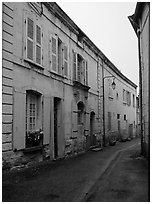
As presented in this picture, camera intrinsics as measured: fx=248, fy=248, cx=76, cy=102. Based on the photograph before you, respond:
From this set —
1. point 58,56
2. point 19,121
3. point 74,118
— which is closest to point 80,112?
point 74,118

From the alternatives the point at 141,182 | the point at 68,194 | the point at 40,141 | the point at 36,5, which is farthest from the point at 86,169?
the point at 36,5

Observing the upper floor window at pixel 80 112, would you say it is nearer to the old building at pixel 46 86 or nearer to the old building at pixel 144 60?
the old building at pixel 46 86

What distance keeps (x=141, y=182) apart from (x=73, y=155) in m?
5.91

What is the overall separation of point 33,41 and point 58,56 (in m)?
2.59

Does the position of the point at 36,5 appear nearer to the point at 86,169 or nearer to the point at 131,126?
the point at 86,169

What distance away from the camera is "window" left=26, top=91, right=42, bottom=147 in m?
8.23

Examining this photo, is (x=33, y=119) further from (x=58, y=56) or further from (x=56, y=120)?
(x=58, y=56)

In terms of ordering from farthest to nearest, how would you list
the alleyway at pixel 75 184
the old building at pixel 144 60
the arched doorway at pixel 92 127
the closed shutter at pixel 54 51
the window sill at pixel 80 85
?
the arched doorway at pixel 92 127 → the window sill at pixel 80 85 → the closed shutter at pixel 54 51 → the old building at pixel 144 60 → the alleyway at pixel 75 184

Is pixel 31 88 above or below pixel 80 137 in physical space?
above

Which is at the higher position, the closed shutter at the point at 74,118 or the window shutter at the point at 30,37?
the window shutter at the point at 30,37

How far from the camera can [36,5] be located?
28.6ft

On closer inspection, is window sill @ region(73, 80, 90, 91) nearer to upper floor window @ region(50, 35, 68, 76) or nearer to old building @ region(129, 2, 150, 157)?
upper floor window @ region(50, 35, 68, 76)

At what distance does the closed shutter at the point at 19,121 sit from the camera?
721 centimetres

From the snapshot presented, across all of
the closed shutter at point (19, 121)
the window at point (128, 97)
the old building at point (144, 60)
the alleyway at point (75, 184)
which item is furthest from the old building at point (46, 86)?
the window at point (128, 97)
